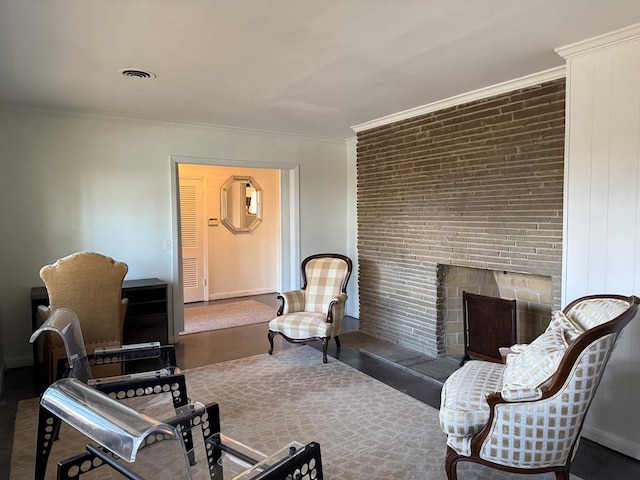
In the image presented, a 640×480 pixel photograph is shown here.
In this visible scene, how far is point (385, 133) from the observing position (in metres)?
4.75

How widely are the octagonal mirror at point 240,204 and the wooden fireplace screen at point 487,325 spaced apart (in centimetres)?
432

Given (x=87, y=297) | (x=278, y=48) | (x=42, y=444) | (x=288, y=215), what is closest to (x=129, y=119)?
(x=87, y=297)

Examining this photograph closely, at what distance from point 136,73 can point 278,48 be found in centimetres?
114

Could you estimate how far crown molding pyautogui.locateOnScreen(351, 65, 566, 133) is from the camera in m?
3.14

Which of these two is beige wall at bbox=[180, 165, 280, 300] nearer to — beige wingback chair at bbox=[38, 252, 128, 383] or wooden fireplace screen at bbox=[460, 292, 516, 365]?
beige wingback chair at bbox=[38, 252, 128, 383]

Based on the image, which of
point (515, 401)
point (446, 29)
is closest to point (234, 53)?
point (446, 29)

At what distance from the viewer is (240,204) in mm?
7309

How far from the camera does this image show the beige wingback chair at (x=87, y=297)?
3.32 meters

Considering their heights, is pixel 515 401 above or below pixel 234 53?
below

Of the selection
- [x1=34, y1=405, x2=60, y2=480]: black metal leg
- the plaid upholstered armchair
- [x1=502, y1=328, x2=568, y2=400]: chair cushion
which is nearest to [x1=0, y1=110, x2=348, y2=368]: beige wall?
the plaid upholstered armchair

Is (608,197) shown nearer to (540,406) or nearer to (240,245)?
(540,406)

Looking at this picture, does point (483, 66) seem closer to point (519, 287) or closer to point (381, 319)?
point (519, 287)

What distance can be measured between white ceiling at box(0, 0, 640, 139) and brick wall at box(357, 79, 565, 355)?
36 centimetres

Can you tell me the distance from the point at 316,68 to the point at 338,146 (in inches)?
113
